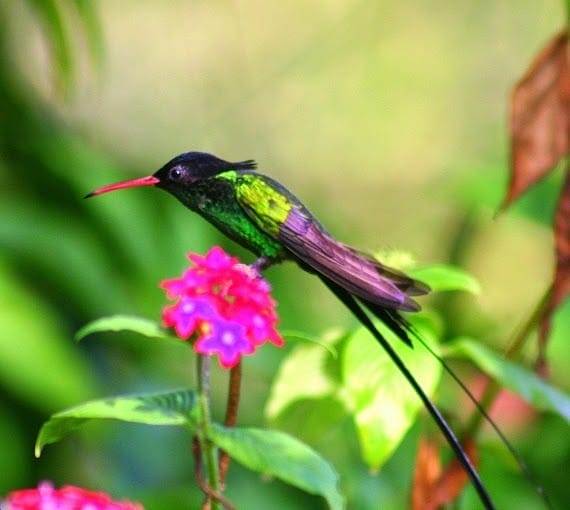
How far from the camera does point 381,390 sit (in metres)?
0.85

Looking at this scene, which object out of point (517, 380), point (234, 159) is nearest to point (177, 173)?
point (517, 380)

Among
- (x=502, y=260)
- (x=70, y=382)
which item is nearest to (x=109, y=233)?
(x=70, y=382)

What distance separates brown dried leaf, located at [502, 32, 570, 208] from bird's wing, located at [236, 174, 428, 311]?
495 mm

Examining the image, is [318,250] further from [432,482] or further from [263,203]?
[432,482]

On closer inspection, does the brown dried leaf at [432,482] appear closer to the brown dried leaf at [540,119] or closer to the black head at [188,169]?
the brown dried leaf at [540,119]

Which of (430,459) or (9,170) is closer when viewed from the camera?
(430,459)

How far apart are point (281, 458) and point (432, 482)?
284mm

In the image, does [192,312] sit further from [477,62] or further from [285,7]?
[477,62]

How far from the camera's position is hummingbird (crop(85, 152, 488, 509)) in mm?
509

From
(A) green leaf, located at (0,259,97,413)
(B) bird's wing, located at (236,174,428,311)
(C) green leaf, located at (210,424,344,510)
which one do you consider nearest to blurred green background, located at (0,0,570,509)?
(A) green leaf, located at (0,259,97,413)

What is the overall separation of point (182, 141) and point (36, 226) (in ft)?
4.36

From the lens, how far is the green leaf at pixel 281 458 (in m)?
0.68

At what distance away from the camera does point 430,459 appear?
0.95 m

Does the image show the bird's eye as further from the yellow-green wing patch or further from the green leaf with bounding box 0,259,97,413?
the green leaf with bounding box 0,259,97,413
